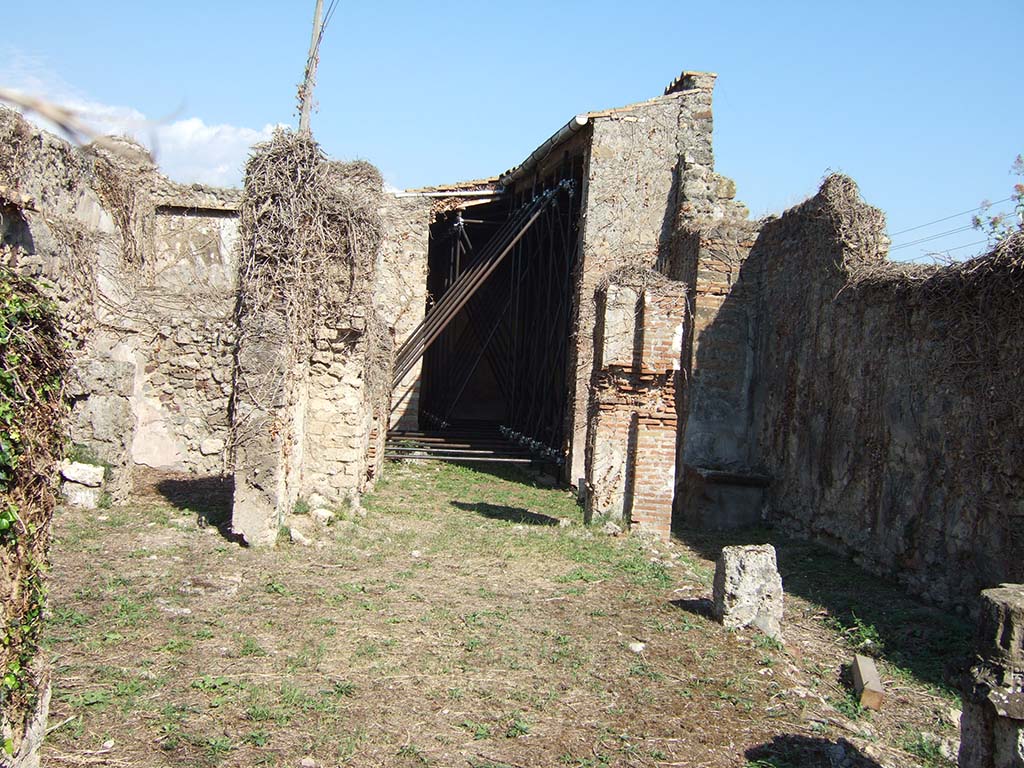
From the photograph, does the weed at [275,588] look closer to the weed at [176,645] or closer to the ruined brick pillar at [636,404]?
the weed at [176,645]

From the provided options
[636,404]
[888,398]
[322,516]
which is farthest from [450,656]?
[888,398]

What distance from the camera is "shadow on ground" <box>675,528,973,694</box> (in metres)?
6.43

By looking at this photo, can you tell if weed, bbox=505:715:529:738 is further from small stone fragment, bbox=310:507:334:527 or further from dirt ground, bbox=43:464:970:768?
small stone fragment, bbox=310:507:334:527

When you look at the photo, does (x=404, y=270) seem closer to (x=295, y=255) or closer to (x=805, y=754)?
(x=295, y=255)

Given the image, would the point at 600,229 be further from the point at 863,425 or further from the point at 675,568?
the point at 675,568

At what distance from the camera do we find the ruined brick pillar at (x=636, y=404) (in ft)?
31.2

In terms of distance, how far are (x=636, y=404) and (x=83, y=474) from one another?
578 centimetres

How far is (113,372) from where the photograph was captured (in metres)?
8.91

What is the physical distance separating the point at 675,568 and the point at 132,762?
5.63 m

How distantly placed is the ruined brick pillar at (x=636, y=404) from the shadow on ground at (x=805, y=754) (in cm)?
480

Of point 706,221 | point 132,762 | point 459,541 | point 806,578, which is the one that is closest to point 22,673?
point 132,762

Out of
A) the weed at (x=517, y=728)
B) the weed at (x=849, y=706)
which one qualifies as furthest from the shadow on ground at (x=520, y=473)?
the weed at (x=517, y=728)

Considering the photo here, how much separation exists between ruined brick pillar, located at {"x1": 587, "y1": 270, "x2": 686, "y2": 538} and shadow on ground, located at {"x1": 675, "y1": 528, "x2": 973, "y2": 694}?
3.46ft

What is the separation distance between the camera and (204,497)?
369 inches
